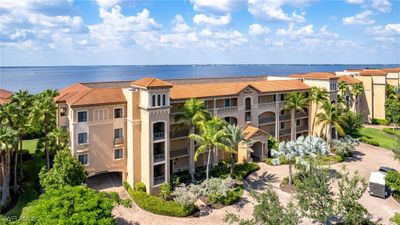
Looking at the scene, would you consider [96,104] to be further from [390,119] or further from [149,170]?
[390,119]

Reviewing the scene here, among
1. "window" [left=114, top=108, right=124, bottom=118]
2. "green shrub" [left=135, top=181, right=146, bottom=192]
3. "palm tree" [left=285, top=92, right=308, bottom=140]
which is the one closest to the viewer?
"green shrub" [left=135, top=181, right=146, bottom=192]

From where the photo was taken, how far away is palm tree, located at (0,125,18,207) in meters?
31.8

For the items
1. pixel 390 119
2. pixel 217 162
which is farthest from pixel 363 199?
pixel 390 119

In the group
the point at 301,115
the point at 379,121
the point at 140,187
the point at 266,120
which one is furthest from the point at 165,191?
the point at 379,121

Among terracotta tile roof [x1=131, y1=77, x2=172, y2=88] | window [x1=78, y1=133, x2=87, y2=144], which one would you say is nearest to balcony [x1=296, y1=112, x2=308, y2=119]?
terracotta tile roof [x1=131, y1=77, x2=172, y2=88]

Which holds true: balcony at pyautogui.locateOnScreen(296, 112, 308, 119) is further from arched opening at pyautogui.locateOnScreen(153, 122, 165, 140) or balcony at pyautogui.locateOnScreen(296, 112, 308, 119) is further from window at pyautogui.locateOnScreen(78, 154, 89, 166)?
window at pyautogui.locateOnScreen(78, 154, 89, 166)

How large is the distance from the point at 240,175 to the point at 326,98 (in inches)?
865

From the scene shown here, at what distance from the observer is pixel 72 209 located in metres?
24.9

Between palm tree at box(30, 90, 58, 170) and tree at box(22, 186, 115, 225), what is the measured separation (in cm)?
1198

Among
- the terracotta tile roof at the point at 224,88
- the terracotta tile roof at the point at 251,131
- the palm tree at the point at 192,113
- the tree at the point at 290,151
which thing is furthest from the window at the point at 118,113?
the tree at the point at 290,151

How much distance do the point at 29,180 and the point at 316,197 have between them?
33655 mm

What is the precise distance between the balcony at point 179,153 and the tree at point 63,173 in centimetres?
1134

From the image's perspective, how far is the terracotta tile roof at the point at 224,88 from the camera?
1667 inches

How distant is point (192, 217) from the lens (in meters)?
32.3
